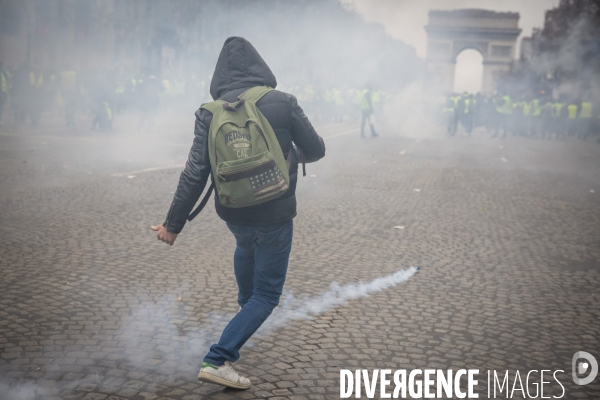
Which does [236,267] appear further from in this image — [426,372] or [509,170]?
[509,170]

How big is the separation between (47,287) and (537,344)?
3070 mm

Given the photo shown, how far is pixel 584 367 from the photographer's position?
3.86 meters

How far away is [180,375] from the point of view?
137 inches

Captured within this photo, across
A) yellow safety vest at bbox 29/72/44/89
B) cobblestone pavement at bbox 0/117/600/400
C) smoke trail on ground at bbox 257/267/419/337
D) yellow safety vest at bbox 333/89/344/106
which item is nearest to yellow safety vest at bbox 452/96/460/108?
yellow safety vest at bbox 333/89/344/106

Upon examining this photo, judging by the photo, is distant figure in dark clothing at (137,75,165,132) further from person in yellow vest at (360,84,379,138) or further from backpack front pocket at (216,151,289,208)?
backpack front pocket at (216,151,289,208)

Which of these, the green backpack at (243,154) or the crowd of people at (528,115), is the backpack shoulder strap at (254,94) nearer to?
the green backpack at (243,154)

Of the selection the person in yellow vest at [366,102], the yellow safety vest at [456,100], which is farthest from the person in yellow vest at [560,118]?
the person in yellow vest at [366,102]

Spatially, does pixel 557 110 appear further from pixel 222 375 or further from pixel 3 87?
pixel 222 375

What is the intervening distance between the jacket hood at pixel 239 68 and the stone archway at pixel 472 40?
64.1 metres

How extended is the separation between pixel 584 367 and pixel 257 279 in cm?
183

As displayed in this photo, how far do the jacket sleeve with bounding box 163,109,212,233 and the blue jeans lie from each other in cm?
24

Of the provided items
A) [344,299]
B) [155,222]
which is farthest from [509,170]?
[344,299]

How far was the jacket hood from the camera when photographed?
327cm

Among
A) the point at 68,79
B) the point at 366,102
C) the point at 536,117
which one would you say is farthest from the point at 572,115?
the point at 68,79
